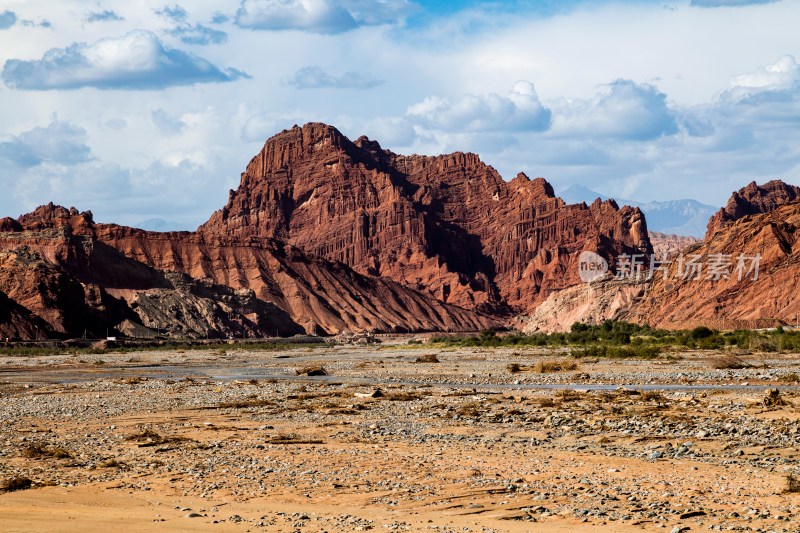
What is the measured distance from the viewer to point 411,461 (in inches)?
745

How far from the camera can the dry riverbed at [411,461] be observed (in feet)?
45.6

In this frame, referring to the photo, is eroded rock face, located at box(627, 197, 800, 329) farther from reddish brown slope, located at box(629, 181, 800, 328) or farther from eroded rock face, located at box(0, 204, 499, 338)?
eroded rock face, located at box(0, 204, 499, 338)

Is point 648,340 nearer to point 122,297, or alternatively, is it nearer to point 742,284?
point 742,284

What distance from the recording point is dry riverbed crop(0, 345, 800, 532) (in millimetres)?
13898

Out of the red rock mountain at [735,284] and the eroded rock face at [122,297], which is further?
the eroded rock face at [122,297]

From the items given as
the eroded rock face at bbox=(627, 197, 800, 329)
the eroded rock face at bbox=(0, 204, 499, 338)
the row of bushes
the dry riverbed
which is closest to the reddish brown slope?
the eroded rock face at bbox=(627, 197, 800, 329)

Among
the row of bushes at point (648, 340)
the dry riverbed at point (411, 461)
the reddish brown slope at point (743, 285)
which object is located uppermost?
the reddish brown slope at point (743, 285)

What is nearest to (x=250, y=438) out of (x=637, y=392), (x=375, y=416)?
(x=375, y=416)

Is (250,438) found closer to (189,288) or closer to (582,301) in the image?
(582,301)

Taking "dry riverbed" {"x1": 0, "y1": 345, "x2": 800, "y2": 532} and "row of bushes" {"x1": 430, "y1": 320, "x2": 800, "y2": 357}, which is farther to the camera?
"row of bushes" {"x1": 430, "y1": 320, "x2": 800, "y2": 357}

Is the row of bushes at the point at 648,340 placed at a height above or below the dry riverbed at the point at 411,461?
above

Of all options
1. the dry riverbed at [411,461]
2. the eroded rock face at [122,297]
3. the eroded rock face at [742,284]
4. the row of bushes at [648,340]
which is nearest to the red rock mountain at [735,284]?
the eroded rock face at [742,284]

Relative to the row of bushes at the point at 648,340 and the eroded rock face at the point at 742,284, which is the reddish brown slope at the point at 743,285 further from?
the row of bushes at the point at 648,340

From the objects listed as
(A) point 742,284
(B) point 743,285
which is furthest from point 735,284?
(B) point 743,285
